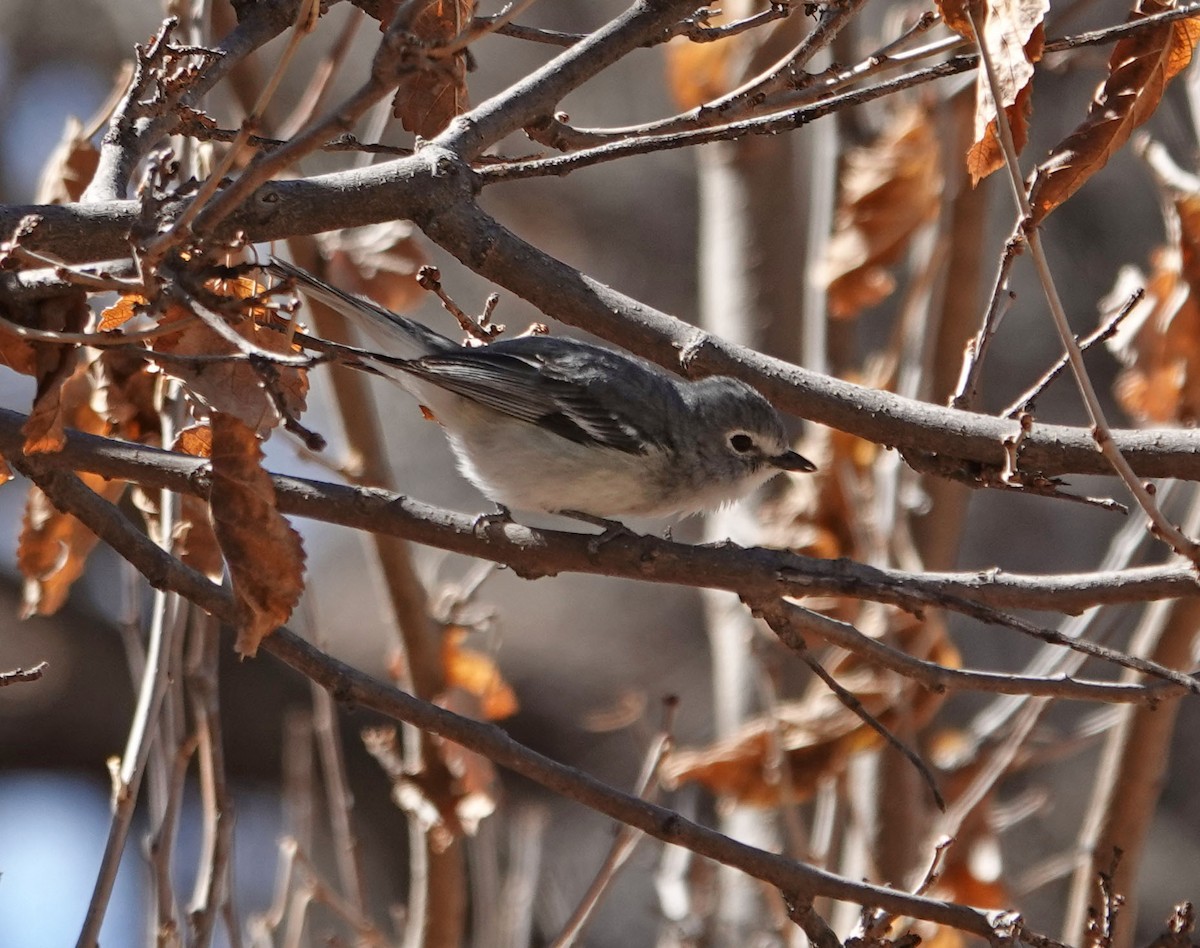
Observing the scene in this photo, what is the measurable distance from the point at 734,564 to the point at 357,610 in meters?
7.09

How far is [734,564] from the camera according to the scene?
6.68 ft

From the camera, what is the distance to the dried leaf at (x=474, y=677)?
3.91 m

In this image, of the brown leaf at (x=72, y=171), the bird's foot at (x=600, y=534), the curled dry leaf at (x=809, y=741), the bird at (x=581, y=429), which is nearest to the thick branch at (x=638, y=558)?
the bird's foot at (x=600, y=534)

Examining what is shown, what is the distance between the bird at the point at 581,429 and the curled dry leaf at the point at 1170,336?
0.92 meters

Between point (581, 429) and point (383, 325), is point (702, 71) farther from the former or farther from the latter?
point (383, 325)

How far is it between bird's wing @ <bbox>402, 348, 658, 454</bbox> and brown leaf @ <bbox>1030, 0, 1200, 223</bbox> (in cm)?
143

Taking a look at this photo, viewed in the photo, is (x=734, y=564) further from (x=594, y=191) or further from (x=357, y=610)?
(x=594, y=191)

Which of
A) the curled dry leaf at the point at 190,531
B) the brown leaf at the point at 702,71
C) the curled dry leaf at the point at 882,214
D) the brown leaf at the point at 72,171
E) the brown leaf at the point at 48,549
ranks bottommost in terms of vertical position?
the brown leaf at the point at 48,549

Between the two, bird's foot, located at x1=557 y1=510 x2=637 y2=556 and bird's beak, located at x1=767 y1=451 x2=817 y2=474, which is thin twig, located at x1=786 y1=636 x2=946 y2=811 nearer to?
bird's foot, located at x1=557 y1=510 x2=637 y2=556

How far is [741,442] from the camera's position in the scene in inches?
131

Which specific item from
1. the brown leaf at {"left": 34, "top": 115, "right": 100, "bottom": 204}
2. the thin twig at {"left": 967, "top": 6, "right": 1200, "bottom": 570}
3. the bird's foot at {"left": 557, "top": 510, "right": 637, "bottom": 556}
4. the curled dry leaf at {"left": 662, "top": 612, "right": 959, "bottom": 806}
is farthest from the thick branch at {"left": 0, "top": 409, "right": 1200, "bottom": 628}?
the curled dry leaf at {"left": 662, "top": 612, "right": 959, "bottom": 806}

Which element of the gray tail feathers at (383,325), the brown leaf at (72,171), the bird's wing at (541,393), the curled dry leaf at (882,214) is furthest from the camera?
the curled dry leaf at (882,214)

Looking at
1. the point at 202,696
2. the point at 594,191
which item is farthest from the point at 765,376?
the point at 594,191

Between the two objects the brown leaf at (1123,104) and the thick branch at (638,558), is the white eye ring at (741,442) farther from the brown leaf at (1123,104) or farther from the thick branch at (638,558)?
the brown leaf at (1123,104)
